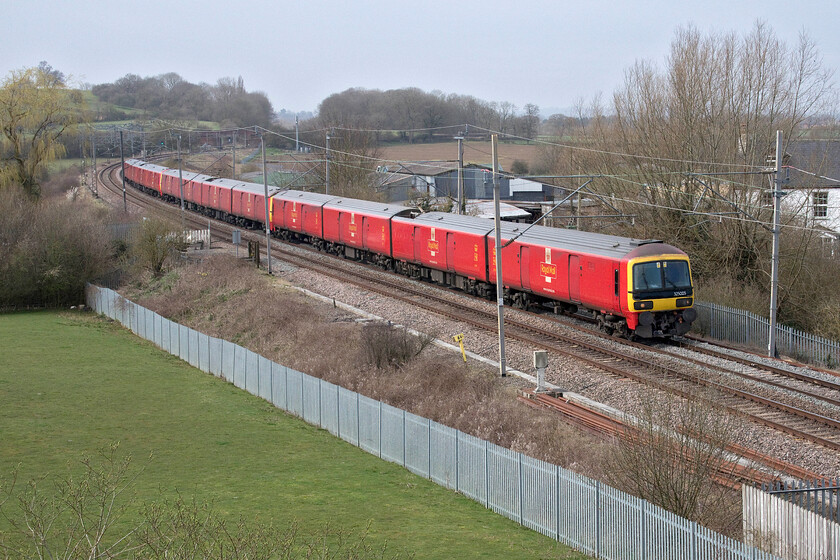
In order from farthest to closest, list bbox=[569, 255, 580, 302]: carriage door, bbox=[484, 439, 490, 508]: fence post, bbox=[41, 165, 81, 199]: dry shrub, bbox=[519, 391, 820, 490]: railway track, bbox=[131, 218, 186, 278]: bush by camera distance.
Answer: bbox=[41, 165, 81, 199]: dry shrub < bbox=[131, 218, 186, 278]: bush < bbox=[569, 255, 580, 302]: carriage door < bbox=[484, 439, 490, 508]: fence post < bbox=[519, 391, 820, 490]: railway track

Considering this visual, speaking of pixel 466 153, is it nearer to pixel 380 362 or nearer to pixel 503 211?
pixel 503 211

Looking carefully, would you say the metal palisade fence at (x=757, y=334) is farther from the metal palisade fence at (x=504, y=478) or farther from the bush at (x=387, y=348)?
the metal palisade fence at (x=504, y=478)

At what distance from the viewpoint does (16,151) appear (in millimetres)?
50344

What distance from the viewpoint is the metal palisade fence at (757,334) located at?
25.8m

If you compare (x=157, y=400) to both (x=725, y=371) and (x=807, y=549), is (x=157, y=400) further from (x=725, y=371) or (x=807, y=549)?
(x=807, y=549)

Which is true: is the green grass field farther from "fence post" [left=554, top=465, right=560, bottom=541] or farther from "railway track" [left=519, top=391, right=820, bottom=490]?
"railway track" [left=519, top=391, right=820, bottom=490]

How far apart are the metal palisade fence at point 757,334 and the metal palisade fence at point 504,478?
1464 cm

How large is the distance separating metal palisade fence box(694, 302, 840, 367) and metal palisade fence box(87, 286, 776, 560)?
48.0 ft

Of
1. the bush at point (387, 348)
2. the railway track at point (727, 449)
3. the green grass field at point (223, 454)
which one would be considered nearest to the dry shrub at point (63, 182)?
the green grass field at point (223, 454)

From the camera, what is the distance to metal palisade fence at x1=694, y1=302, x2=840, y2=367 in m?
25.8

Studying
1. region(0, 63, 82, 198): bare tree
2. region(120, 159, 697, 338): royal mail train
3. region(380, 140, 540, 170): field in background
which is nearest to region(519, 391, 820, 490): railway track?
region(120, 159, 697, 338): royal mail train

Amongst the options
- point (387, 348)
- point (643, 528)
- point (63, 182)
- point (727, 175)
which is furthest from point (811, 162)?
point (63, 182)

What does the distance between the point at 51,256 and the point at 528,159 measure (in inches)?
2815

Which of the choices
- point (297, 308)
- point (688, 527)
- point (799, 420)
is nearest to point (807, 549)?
point (688, 527)
